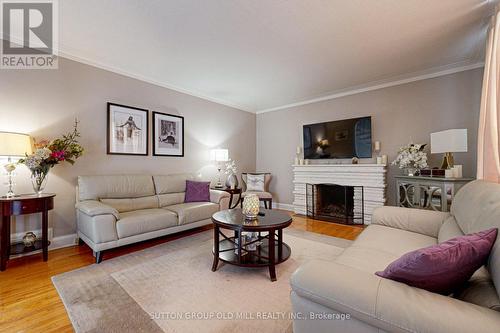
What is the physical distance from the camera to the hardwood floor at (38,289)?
1482 mm

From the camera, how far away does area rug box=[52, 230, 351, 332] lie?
1.47m

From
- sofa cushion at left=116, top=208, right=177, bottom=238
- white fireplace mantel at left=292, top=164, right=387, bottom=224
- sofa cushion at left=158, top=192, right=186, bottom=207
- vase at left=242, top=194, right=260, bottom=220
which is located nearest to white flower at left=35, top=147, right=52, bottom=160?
sofa cushion at left=116, top=208, right=177, bottom=238

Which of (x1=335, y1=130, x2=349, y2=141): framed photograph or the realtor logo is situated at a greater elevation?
the realtor logo

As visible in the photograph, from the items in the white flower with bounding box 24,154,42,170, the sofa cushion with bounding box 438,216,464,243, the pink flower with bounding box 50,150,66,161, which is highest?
the pink flower with bounding box 50,150,66,161

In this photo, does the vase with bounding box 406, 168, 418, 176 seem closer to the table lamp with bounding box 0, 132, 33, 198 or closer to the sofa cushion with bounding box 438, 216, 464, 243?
the sofa cushion with bounding box 438, 216, 464, 243

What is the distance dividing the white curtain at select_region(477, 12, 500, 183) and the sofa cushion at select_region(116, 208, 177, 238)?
3396 mm

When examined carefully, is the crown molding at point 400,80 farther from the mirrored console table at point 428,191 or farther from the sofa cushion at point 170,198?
the sofa cushion at point 170,198

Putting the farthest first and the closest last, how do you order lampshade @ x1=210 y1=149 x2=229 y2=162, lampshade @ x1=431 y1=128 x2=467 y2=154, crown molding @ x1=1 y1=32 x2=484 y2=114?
lampshade @ x1=210 y1=149 x2=229 y2=162 < crown molding @ x1=1 y1=32 x2=484 y2=114 < lampshade @ x1=431 y1=128 x2=467 y2=154

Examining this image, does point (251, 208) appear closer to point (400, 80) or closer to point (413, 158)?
point (413, 158)

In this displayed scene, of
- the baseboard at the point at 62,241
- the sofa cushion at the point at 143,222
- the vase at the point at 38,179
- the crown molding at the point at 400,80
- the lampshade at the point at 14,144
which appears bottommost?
the baseboard at the point at 62,241

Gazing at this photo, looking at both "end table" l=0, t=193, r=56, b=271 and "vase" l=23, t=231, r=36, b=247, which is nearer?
"end table" l=0, t=193, r=56, b=271

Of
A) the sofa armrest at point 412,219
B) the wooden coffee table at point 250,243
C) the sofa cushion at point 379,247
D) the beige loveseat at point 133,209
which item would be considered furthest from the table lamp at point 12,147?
the sofa armrest at point 412,219

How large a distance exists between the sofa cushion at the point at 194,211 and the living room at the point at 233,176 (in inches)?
1.1

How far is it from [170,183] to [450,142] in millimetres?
3989
